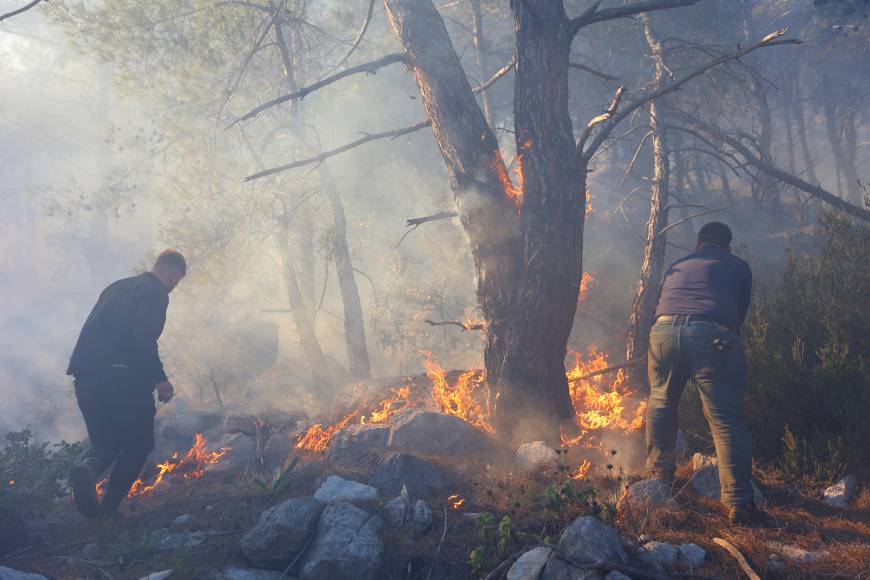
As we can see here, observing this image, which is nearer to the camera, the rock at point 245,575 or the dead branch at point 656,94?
the rock at point 245,575

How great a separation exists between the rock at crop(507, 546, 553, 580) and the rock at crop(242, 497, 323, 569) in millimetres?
1399

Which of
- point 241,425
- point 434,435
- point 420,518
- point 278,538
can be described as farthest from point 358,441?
point 241,425

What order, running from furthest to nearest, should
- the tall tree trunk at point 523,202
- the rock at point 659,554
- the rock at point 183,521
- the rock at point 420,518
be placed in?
the tall tree trunk at point 523,202, the rock at point 183,521, the rock at point 420,518, the rock at point 659,554

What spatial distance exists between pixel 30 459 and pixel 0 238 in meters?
32.3

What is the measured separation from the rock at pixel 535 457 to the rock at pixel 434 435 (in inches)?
27.6

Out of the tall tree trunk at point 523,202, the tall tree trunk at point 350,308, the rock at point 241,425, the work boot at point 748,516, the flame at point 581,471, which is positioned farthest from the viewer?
the tall tree trunk at point 350,308

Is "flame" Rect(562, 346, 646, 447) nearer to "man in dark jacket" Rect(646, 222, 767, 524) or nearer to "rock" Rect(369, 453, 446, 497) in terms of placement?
"man in dark jacket" Rect(646, 222, 767, 524)

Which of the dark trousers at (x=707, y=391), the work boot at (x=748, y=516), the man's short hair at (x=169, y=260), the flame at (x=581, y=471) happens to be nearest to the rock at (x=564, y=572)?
the work boot at (x=748, y=516)

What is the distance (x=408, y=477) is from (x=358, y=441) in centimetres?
121

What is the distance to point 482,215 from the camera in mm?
5758

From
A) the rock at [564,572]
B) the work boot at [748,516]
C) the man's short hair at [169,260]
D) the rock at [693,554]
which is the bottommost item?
the work boot at [748,516]

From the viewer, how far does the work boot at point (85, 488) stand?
4.73 m

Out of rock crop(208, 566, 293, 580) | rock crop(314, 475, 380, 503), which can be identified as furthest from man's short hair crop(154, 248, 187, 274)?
rock crop(208, 566, 293, 580)

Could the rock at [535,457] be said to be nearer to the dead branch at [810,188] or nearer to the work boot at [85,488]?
the work boot at [85,488]
